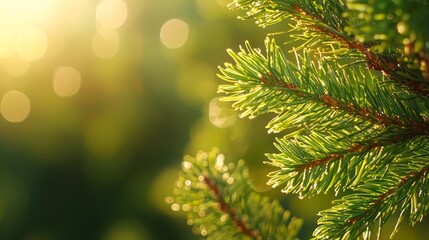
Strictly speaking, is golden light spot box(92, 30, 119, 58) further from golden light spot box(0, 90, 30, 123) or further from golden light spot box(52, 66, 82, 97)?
golden light spot box(0, 90, 30, 123)

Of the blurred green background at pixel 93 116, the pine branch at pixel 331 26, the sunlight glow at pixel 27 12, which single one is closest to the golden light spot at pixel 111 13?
the blurred green background at pixel 93 116

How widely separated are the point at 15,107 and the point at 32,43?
740 millimetres

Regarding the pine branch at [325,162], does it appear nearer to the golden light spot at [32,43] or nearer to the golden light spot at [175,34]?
the golden light spot at [175,34]

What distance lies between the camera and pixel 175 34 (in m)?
4.95

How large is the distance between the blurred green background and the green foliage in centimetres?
417

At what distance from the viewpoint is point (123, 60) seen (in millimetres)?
6148

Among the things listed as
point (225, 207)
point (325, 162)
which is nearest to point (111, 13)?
point (225, 207)

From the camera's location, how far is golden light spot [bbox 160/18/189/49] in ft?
16.1

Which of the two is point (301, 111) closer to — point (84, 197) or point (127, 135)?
point (127, 135)

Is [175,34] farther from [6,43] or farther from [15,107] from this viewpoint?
[6,43]

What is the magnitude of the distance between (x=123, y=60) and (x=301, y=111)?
5.58 meters

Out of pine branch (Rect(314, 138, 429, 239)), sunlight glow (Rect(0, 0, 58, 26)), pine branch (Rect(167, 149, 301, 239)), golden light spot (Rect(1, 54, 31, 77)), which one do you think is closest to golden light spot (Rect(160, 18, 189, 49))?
sunlight glow (Rect(0, 0, 58, 26))

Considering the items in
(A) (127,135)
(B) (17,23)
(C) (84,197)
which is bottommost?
(C) (84,197)

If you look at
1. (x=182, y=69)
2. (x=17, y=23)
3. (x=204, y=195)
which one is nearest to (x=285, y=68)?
(x=204, y=195)
